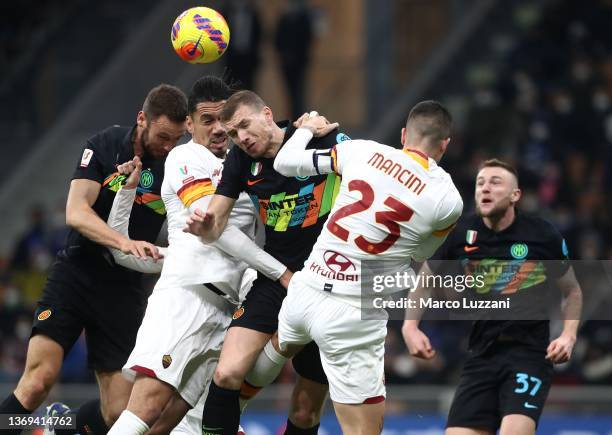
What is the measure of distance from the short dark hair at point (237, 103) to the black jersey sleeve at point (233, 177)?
0.27 m

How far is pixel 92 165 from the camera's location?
777 cm

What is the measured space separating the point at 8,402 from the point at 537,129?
9489 mm

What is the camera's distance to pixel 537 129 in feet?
51.0

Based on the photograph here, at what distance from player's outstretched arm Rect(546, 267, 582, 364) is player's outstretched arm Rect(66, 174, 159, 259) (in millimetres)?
2664

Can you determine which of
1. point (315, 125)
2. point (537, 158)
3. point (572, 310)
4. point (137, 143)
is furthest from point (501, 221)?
point (537, 158)

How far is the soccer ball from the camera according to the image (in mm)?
7918

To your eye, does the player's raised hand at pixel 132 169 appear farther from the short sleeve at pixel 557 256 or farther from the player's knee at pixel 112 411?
the short sleeve at pixel 557 256

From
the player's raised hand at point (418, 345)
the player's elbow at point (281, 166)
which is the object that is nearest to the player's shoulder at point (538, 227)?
the player's raised hand at point (418, 345)

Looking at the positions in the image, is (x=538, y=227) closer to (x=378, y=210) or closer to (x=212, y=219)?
(x=378, y=210)

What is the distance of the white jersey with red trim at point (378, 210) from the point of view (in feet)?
22.4

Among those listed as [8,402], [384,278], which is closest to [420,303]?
[384,278]

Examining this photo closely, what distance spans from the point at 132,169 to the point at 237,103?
2.86ft

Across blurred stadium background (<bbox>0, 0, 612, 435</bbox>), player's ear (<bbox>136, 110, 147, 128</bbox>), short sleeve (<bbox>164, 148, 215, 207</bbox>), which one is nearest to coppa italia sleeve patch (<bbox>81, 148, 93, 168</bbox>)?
player's ear (<bbox>136, 110, 147, 128</bbox>)

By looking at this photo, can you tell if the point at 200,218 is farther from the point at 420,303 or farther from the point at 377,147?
the point at 420,303
